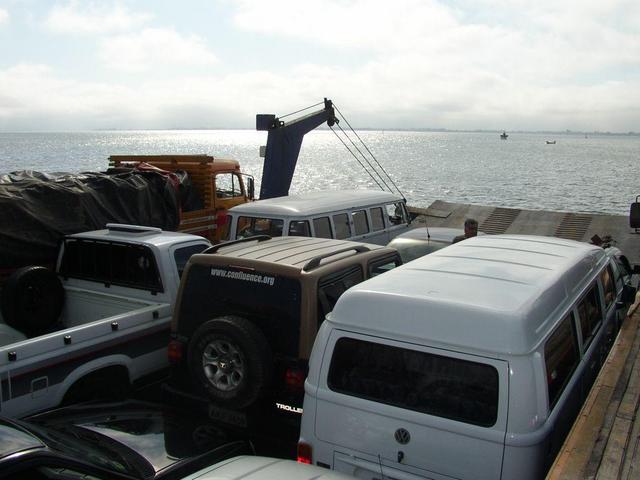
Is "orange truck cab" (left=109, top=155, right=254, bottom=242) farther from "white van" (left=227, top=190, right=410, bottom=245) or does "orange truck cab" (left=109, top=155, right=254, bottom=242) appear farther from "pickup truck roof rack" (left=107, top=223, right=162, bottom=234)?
"pickup truck roof rack" (left=107, top=223, right=162, bottom=234)

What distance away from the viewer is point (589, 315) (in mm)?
5301

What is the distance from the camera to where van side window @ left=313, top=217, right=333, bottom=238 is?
9922 millimetres

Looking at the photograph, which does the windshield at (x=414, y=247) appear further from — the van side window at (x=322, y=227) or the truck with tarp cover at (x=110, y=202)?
the truck with tarp cover at (x=110, y=202)

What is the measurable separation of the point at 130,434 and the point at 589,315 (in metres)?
4.18

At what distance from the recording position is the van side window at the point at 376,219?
11828 millimetres

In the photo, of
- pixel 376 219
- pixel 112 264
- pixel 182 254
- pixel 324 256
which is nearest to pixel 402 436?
pixel 324 256

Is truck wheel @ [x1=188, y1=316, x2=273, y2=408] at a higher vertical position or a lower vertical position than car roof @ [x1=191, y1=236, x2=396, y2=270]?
lower

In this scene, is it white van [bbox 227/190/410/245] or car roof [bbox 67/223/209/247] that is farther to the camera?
white van [bbox 227/190/410/245]

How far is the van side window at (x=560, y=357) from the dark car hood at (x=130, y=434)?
270 cm

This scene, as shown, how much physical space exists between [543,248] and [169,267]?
14.1 ft

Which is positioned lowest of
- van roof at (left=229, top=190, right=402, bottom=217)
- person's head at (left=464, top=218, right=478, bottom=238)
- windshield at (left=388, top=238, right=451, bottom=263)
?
windshield at (left=388, top=238, right=451, bottom=263)

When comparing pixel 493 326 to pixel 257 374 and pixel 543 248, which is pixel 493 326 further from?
pixel 543 248

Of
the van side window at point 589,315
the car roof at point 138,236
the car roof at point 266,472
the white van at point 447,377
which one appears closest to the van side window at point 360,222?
the car roof at point 138,236

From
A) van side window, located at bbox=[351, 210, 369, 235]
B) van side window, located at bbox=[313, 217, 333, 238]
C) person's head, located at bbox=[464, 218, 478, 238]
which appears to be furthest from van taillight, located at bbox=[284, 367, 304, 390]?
van side window, located at bbox=[351, 210, 369, 235]
